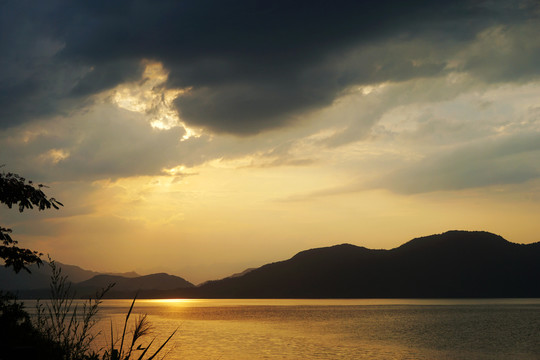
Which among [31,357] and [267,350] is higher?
[31,357]

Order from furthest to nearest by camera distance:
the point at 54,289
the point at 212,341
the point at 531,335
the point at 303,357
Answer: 1. the point at 531,335
2. the point at 212,341
3. the point at 303,357
4. the point at 54,289

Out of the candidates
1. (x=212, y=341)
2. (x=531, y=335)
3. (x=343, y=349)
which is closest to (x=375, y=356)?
(x=343, y=349)

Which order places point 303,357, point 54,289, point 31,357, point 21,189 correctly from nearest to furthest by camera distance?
point 31,357, point 54,289, point 21,189, point 303,357

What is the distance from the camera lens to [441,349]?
64.9 metres

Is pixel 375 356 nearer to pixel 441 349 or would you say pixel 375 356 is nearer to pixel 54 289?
pixel 441 349

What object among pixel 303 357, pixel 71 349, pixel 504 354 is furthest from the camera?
Result: pixel 504 354

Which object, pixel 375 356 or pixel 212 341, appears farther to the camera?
pixel 212 341

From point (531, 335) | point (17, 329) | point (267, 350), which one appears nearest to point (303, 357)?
point (267, 350)

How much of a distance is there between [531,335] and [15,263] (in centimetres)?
8822

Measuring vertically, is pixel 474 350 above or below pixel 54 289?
below

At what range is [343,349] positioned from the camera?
61.7 m

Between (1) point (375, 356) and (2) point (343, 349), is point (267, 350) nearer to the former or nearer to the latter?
(2) point (343, 349)

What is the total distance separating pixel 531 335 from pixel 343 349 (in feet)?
129

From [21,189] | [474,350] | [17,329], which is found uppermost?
[21,189]
